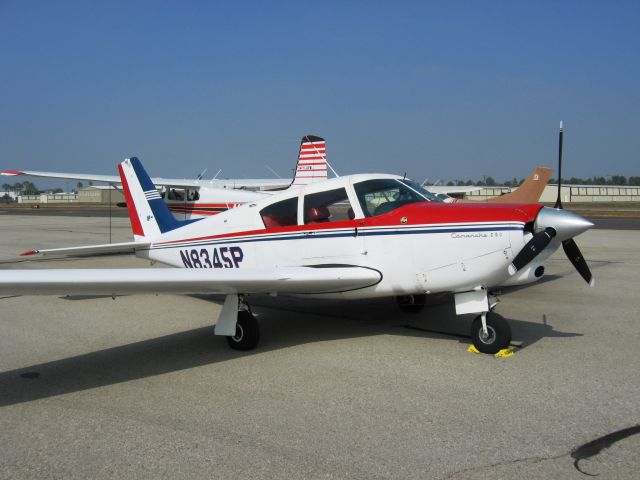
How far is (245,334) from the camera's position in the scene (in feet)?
21.9

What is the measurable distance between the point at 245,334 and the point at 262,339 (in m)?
0.66

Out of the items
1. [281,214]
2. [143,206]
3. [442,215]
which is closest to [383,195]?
[442,215]

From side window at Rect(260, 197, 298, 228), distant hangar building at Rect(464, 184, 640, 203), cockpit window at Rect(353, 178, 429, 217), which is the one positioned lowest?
distant hangar building at Rect(464, 184, 640, 203)

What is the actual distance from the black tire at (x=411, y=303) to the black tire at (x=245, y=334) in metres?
2.62

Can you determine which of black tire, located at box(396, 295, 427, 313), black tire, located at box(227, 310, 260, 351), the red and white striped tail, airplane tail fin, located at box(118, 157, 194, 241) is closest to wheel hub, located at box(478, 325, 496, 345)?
black tire, located at box(396, 295, 427, 313)

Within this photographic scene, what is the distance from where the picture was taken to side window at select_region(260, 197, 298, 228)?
742 centimetres

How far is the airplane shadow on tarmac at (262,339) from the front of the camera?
5.68 metres

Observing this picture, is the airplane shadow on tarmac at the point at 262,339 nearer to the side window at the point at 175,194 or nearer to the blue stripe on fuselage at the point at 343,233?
the blue stripe on fuselage at the point at 343,233

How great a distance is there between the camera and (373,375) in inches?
224

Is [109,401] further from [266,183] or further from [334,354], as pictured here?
[266,183]

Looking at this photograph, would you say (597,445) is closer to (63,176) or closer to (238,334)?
(238,334)

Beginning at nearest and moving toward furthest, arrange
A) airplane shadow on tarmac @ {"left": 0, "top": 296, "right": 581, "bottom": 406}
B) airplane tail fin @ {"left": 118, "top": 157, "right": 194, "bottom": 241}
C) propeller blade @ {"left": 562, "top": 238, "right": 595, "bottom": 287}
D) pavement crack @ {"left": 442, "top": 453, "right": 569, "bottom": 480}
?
pavement crack @ {"left": 442, "top": 453, "right": 569, "bottom": 480} → airplane shadow on tarmac @ {"left": 0, "top": 296, "right": 581, "bottom": 406} → propeller blade @ {"left": 562, "top": 238, "right": 595, "bottom": 287} → airplane tail fin @ {"left": 118, "top": 157, "right": 194, "bottom": 241}

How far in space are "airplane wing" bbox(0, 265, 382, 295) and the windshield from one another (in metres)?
0.71

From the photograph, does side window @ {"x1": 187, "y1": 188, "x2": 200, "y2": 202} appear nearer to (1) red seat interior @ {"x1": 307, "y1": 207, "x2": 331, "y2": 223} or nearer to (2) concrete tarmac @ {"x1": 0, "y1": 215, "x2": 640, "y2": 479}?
(2) concrete tarmac @ {"x1": 0, "y1": 215, "x2": 640, "y2": 479}
